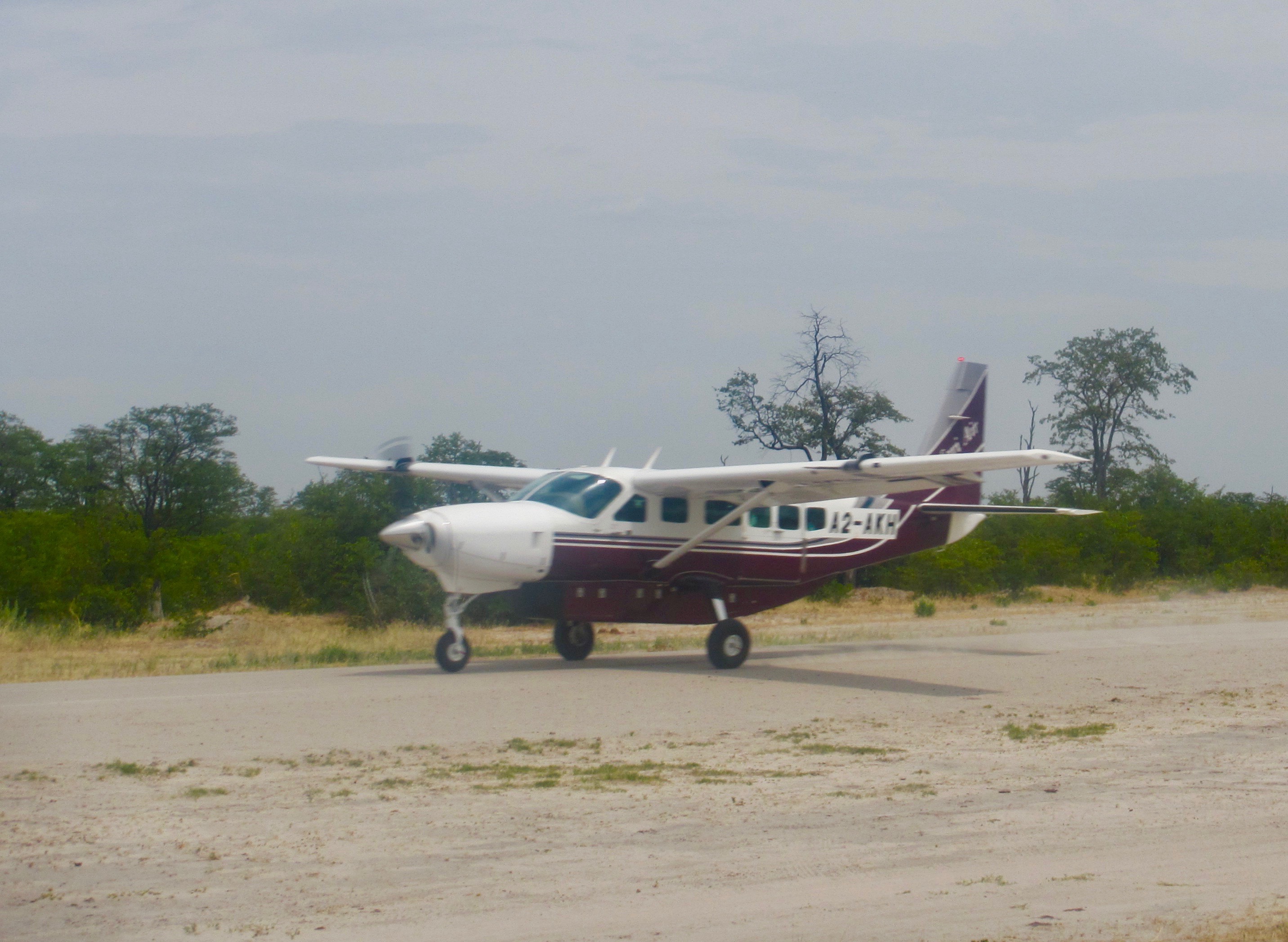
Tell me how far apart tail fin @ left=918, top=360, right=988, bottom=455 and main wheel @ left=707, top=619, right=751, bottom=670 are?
6.37 m

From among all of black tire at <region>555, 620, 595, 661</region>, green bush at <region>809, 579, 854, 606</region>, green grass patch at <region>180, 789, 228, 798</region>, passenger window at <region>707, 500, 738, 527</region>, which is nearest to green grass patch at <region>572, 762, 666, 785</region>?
green grass patch at <region>180, 789, 228, 798</region>

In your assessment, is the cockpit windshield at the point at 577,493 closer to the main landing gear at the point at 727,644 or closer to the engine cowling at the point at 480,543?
the engine cowling at the point at 480,543

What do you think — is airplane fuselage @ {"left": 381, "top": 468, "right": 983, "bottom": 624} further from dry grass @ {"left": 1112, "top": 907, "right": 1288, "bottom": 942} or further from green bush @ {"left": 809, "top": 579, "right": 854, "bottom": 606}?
green bush @ {"left": 809, "top": 579, "right": 854, "bottom": 606}

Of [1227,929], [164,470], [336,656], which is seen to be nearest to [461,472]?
[336,656]

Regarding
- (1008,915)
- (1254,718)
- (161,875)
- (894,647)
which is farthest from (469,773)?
(894,647)

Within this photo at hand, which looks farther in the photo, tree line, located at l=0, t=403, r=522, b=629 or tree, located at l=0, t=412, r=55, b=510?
tree, located at l=0, t=412, r=55, b=510

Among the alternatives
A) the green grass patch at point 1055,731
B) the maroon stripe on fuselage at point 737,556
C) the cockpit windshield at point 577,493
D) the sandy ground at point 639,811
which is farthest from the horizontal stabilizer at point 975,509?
the green grass patch at point 1055,731

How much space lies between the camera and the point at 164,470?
→ 1940 inches

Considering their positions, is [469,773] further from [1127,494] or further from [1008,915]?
[1127,494]

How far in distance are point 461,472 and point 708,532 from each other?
18.3ft

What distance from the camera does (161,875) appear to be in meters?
6.40

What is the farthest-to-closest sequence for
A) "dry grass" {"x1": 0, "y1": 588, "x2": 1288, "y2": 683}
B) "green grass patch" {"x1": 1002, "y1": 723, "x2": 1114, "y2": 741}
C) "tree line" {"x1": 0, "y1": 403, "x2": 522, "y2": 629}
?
"tree line" {"x1": 0, "y1": 403, "x2": 522, "y2": 629} < "dry grass" {"x1": 0, "y1": 588, "x2": 1288, "y2": 683} < "green grass patch" {"x1": 1002, "y1": 723, "x2": 1114, "y2": 741}

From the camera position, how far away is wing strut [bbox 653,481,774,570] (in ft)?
59.6

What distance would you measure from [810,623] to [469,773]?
22854 millimetres
